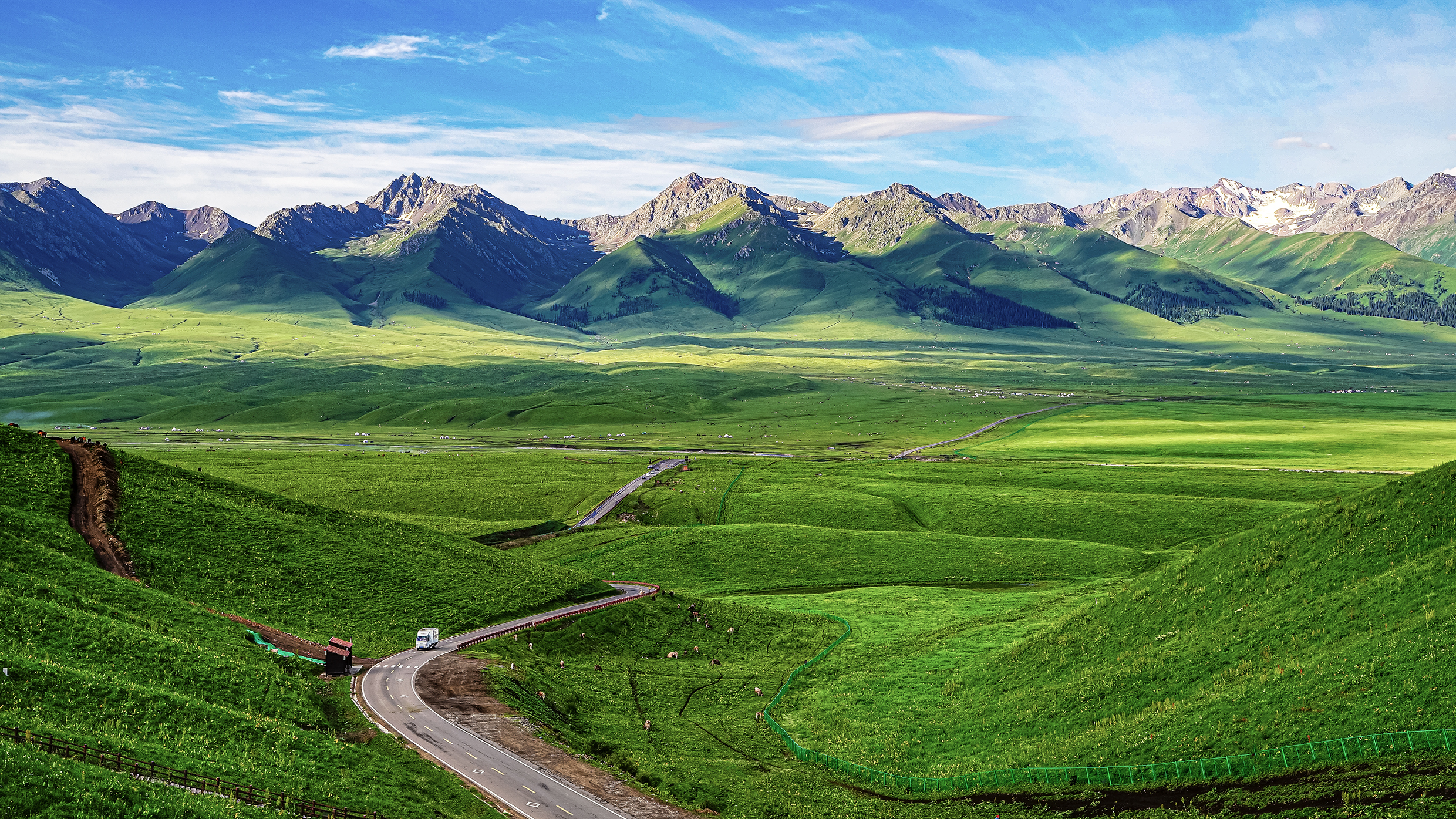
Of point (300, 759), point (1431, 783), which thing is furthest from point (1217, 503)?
point (300, 759)

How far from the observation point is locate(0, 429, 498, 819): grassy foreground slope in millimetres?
33406

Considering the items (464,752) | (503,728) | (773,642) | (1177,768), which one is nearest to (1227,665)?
(1177,768)

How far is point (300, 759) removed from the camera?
1682 inches

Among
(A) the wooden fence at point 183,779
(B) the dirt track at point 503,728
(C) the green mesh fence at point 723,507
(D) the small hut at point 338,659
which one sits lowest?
(C) the green mesh fence at point 723,507

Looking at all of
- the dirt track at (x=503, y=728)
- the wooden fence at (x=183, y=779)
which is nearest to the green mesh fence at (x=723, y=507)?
the dirt track at (x=503, y=728)

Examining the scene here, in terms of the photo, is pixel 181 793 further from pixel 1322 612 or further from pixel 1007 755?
pixel 1322 612

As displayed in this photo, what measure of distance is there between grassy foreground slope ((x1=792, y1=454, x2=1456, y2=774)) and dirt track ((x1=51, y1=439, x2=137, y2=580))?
5533cm

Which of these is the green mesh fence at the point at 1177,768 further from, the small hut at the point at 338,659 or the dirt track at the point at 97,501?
the dirt track at the point at 97,501

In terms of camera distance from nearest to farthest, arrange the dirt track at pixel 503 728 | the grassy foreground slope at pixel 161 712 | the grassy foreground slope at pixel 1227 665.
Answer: the grassy foreground slope at pixel 161 712 → the grassy foreground slope at pixel 1227 665 → the dirt track at pixel 503 728

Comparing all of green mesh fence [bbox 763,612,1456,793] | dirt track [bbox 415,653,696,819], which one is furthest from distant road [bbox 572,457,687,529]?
green mesh fence [bbox 763,612,1456,793]

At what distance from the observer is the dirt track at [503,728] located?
4459cm

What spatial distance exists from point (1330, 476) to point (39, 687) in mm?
173526

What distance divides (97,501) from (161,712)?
47482mm

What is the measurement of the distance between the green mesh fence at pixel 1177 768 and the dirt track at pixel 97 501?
57114 mm
